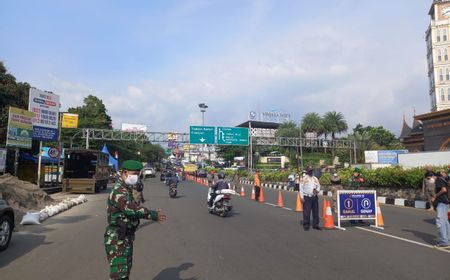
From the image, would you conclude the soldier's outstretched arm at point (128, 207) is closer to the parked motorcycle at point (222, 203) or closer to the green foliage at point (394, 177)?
the parked motorcycle at point (222, 203)


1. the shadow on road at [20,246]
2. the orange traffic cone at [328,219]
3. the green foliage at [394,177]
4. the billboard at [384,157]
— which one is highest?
the billboard at [384,157]

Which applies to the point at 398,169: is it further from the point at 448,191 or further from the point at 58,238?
the point at 58,238

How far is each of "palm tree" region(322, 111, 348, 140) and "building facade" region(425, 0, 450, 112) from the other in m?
19.8

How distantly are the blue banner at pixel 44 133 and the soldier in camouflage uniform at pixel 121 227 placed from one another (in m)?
22.2

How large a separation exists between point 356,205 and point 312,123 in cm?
7121

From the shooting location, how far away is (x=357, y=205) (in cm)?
1114

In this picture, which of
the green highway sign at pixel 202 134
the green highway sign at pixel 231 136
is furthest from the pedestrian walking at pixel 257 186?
the green highway sign at pixel 231 136

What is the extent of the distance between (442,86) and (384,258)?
85688 millimetres

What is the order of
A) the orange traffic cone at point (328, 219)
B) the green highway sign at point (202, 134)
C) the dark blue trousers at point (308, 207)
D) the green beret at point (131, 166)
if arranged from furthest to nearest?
the green highway sign at point (202, 134) → the orange traffic cone at point (328, 219) → the dark blue trousers at point (308, 207) → the green beret at point (131, 166)

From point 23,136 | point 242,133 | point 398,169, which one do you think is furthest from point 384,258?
point 242,133

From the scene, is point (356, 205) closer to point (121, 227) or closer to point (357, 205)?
point (357, 205)

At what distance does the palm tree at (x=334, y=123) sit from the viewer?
8025 centimetres

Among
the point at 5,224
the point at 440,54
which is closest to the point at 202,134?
the point at 5,224

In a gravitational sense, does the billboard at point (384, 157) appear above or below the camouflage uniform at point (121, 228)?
above
